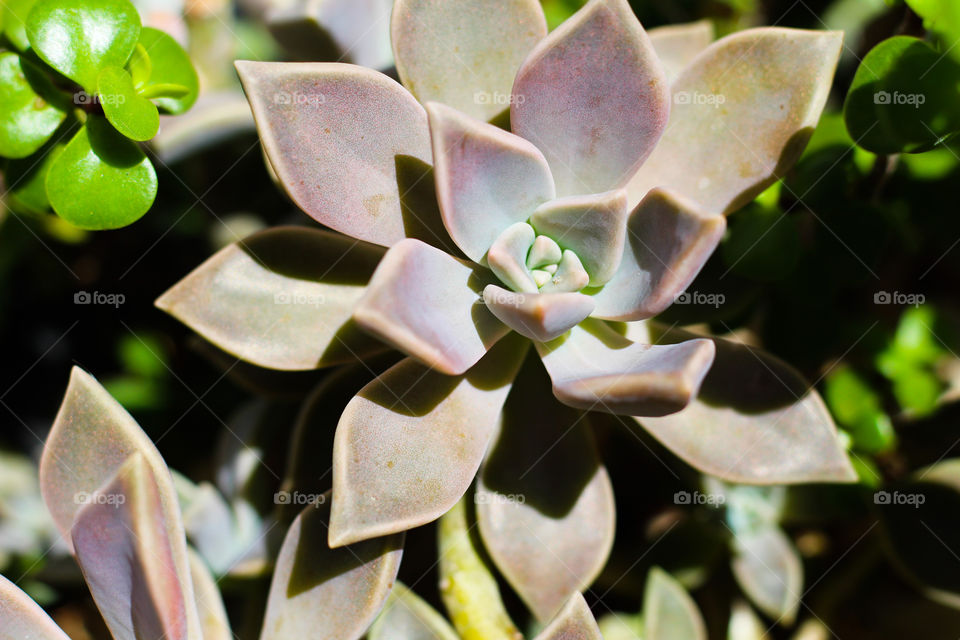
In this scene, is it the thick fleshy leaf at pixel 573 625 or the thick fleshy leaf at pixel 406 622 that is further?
the thick fleshy leaf at pixel 406 622

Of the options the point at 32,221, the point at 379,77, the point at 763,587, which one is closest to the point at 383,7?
the point at 379,77

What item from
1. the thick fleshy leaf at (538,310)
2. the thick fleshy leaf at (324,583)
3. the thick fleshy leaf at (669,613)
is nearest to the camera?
the thick fleshy leaf at (538,310)

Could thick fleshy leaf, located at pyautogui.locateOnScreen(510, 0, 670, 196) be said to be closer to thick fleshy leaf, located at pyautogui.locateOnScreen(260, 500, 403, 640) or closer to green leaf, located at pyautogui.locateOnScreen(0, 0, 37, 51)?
thick fleshy leaf, located at pyautogui.locateOnScreen(260, 500, 403, 640)

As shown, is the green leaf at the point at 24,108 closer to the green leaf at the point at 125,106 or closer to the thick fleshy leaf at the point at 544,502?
the green leaf at the point at 125,106

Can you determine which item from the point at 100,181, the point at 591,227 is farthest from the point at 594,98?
the point at 100,181

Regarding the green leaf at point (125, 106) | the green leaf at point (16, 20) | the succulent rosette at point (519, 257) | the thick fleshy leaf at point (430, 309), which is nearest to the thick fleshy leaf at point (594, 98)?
the succulent rosette at point (519, 257)

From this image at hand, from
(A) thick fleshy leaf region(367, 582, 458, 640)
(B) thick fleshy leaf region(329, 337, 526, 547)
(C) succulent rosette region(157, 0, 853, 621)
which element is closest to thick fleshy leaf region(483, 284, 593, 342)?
(C) succulent rosette region(157, 0, 853, 621)

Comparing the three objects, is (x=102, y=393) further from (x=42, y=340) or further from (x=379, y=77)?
(x=42, y=340)
